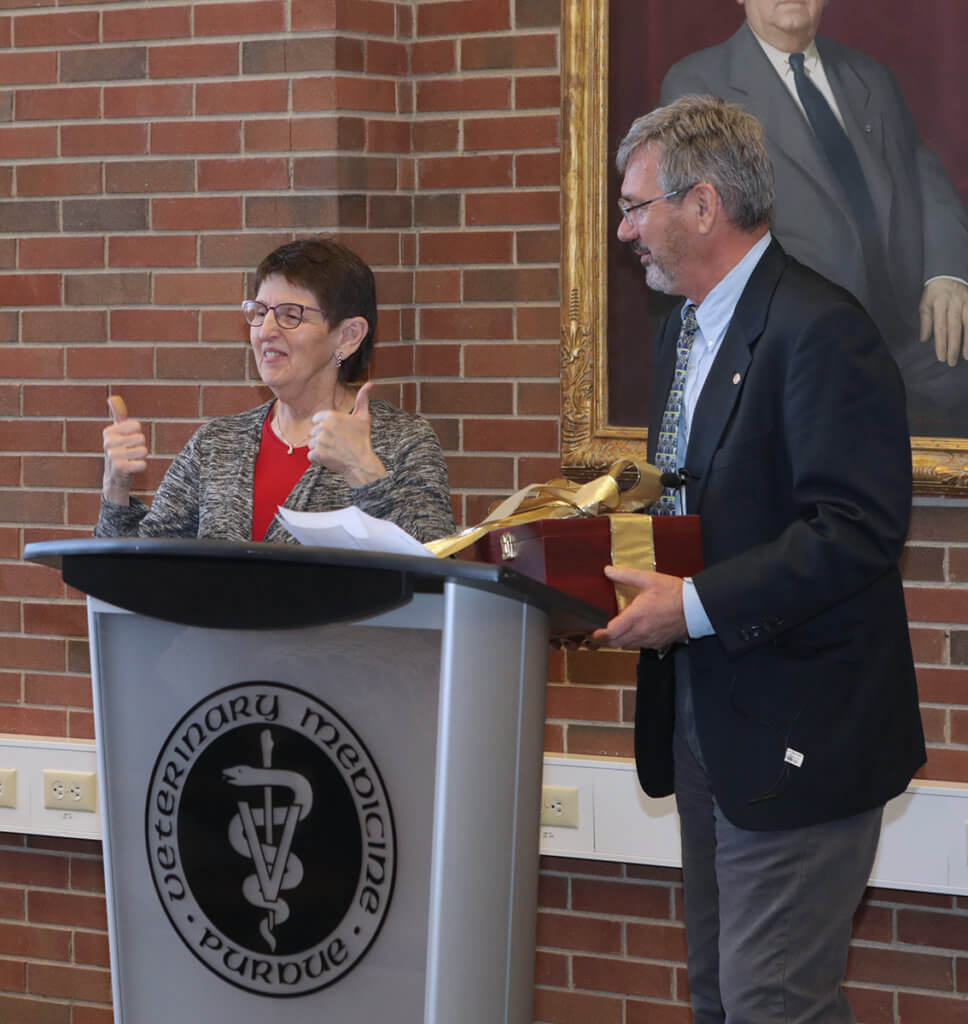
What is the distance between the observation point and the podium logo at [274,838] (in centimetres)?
143

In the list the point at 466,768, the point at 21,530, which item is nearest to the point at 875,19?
the point at 466,768

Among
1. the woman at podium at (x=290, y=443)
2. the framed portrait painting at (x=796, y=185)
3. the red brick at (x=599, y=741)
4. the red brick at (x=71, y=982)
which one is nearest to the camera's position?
the woman at podium at (x=290, y=443)

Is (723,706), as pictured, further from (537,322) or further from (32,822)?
(32,822)

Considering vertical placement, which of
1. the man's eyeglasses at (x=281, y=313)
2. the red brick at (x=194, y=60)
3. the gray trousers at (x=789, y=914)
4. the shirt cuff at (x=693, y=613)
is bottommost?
the gray trousers at (x=789, y=914)

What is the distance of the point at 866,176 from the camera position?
8.80 ft

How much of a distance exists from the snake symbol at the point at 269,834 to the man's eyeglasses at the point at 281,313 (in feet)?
3.05

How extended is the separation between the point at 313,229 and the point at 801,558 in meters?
1.48

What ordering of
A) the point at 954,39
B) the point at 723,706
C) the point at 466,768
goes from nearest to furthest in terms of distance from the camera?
the point at 466,768 < the point at 723,706 < the point at 954,39

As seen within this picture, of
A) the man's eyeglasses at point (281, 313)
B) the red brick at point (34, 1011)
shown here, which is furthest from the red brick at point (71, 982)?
the man's eyeglasses at point (281, 313)

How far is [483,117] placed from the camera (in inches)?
115

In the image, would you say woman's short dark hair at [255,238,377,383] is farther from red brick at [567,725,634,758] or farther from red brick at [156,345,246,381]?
red brick at [567,725,634,758]

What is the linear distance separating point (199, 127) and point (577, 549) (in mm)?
1653

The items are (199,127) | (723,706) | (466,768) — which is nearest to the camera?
(466,768)

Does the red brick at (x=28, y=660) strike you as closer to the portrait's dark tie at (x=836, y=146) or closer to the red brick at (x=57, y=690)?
the red brick at (x=57, y=690)
